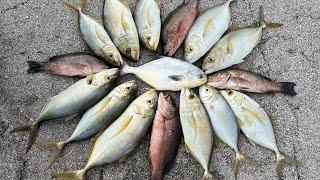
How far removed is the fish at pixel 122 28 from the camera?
3146 mm

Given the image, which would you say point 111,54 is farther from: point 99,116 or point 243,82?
point 243,82

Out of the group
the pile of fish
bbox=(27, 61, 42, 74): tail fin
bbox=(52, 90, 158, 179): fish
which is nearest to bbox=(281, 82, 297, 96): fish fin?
the pile of fish

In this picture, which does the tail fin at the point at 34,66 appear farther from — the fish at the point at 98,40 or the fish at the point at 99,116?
the fish at the point at 99,116

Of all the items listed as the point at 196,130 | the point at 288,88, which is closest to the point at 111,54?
the point at 196,130

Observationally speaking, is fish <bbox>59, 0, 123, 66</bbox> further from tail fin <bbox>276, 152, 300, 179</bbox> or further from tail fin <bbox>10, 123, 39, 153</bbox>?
tail fin <bbox>276, 152, 300, 179</bbox>

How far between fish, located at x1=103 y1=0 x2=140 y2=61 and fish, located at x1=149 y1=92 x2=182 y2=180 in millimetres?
396

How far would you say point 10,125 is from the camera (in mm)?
3096

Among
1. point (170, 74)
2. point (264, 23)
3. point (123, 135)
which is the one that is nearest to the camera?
point (123, 135)

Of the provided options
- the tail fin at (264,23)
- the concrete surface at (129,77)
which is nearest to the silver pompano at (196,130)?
the concrete surface at (129,77)

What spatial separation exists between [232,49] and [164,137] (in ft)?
2.37

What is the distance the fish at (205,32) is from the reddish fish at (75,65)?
0.56m

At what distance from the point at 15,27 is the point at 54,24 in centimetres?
26

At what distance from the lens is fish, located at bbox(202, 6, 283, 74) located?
3.13m

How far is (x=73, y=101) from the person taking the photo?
118 inches
